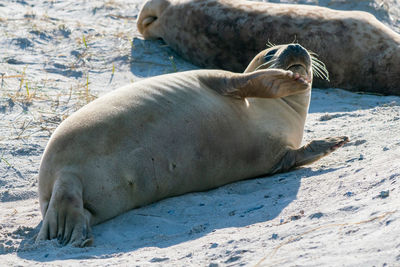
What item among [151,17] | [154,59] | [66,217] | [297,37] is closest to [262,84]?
[66,217]

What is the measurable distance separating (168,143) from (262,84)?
2.77 feet

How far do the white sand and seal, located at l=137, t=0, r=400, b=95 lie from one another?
0.29m

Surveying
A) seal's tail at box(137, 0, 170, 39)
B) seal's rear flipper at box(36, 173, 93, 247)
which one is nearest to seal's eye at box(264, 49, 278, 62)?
seal's rear flipper at box(36, 173, 93, 247)

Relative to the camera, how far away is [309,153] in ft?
15.0

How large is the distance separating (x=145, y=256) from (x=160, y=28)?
221 inches

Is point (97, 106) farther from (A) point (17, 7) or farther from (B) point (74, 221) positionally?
(A) point (17, 7)

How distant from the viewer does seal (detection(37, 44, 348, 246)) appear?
377 cm

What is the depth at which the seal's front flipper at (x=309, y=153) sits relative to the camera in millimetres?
4527

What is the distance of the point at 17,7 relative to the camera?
9344mm

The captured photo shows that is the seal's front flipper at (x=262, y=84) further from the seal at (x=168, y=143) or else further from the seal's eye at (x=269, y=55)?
the seal's eye at (x=269, y=55)

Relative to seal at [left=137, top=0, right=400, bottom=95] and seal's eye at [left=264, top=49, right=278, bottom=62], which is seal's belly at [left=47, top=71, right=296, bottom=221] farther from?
seal at [left=137, top=0, right=400, bottom=95]

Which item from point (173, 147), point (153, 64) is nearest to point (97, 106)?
point (173, 147)

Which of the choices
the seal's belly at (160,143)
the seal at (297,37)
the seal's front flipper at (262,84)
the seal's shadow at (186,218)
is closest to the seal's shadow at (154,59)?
the seal at (297,37)

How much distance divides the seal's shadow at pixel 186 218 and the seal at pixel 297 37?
2.86 m
